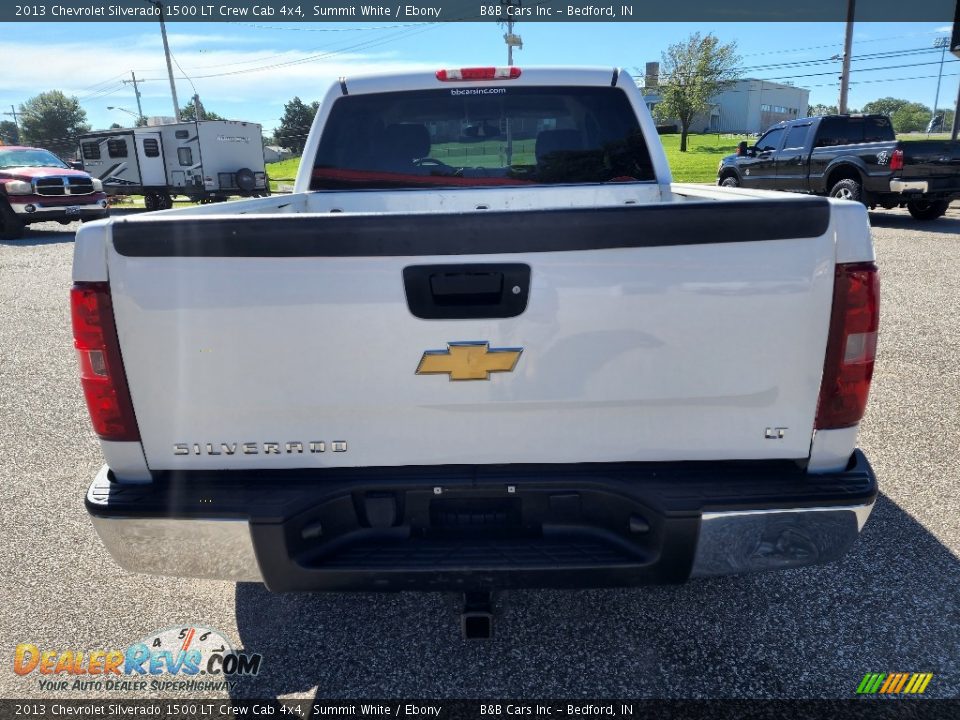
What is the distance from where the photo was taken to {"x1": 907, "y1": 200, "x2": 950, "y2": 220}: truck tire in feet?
42.7

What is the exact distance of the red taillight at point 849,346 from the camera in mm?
1851

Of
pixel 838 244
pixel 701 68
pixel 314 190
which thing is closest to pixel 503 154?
pixel 314 190

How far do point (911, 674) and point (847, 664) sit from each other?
0.21m

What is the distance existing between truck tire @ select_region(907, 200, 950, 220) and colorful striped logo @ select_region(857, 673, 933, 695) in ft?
43.1

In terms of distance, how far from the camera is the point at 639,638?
100 inches

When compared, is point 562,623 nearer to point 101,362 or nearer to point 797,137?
point 101,362

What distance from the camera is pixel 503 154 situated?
401cm

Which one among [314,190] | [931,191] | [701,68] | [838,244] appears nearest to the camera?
[838,244]

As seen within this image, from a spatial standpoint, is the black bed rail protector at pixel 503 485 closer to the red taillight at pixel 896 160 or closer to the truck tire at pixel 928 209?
the red taillight at pixel 896 160

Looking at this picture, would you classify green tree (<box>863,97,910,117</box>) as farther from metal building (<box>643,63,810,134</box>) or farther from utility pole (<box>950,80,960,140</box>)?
utility pole (<box>950,80,960,140</box>)

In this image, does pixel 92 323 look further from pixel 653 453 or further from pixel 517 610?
pixel 517 610

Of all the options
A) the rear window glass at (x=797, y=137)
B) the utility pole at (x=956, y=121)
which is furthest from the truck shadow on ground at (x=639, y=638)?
the utility pole at (x=956, y=121)

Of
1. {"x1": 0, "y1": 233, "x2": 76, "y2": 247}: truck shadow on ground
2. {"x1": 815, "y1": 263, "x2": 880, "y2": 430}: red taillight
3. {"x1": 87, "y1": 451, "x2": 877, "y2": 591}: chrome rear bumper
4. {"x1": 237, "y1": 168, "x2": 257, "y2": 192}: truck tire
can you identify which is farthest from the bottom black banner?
{"x1": 237, "y1": 168, "x2": 257, "y2": 192}: truck tire

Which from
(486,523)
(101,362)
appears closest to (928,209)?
(486,523)
